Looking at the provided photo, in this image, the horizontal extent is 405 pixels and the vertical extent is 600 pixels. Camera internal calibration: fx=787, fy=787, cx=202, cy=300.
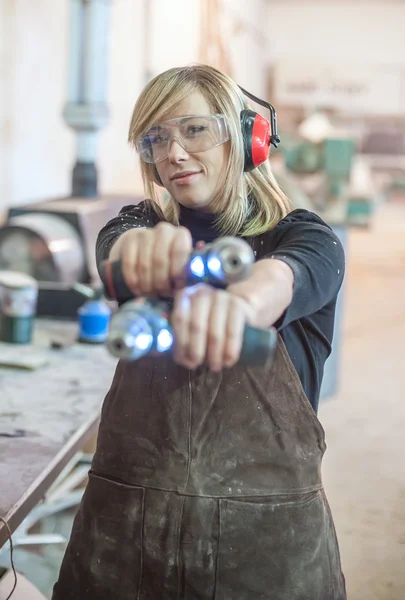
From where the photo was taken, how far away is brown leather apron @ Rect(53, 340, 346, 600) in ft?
3.65

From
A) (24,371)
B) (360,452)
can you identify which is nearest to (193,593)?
(24,371)

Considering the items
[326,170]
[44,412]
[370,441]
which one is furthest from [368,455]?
[326,170]

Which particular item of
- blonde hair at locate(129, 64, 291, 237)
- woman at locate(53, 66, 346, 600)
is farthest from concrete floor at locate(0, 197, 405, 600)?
blonde hair at locate(129, 64, 291, 237)

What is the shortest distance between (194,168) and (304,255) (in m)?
0.22

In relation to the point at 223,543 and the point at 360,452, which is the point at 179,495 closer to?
the point at 223,543

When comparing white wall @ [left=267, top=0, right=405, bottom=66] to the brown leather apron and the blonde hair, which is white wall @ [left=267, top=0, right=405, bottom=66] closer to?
the blonde hair

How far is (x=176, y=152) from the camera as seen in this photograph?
1.08 meters

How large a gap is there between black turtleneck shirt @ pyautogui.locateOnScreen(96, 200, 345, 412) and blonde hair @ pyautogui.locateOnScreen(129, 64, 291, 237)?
24mm

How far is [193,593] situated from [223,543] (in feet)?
0.27

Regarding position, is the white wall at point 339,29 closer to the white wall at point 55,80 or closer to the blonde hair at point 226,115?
the white wall at point 55,80

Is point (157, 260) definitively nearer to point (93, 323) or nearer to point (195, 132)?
point (195, 132)

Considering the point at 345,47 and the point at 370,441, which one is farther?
the point at 345,47

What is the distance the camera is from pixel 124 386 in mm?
1164

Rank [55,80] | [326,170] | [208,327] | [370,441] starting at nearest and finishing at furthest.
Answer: [208,327] < [370,441] < [55,80] < [326,170]
